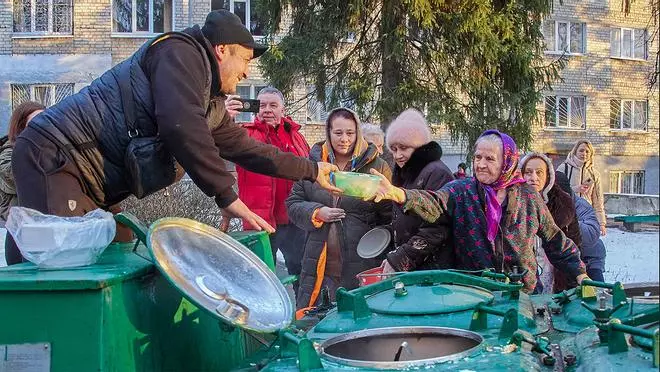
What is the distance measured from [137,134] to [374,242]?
2119 millimetres

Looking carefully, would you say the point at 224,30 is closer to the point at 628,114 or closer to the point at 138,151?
the point at 138,151

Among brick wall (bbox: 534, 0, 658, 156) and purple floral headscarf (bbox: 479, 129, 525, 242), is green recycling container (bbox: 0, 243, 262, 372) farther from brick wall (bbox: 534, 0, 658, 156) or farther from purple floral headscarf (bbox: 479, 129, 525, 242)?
brick wall (bbox: 534, 0, 658, 156)

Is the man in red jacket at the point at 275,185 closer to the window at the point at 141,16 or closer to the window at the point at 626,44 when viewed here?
the window at the point at 141,16

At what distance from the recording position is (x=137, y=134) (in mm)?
2885

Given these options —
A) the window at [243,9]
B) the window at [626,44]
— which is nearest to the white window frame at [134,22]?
the window at [243,9]

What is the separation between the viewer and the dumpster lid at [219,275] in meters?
2.20

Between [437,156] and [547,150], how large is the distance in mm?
19442

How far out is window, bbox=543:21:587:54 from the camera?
23938 millimetres

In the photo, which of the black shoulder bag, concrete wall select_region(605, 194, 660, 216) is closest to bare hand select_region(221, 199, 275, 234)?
the black shoulder bag

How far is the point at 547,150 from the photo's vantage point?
76.6 ft

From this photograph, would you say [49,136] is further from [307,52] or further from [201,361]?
[307,52]

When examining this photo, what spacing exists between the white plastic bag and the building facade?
34.7 ft

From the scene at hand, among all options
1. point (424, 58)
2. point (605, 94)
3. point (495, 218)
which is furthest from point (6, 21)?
point (495, 218)

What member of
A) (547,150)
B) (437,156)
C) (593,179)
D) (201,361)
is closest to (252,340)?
(201,361)
